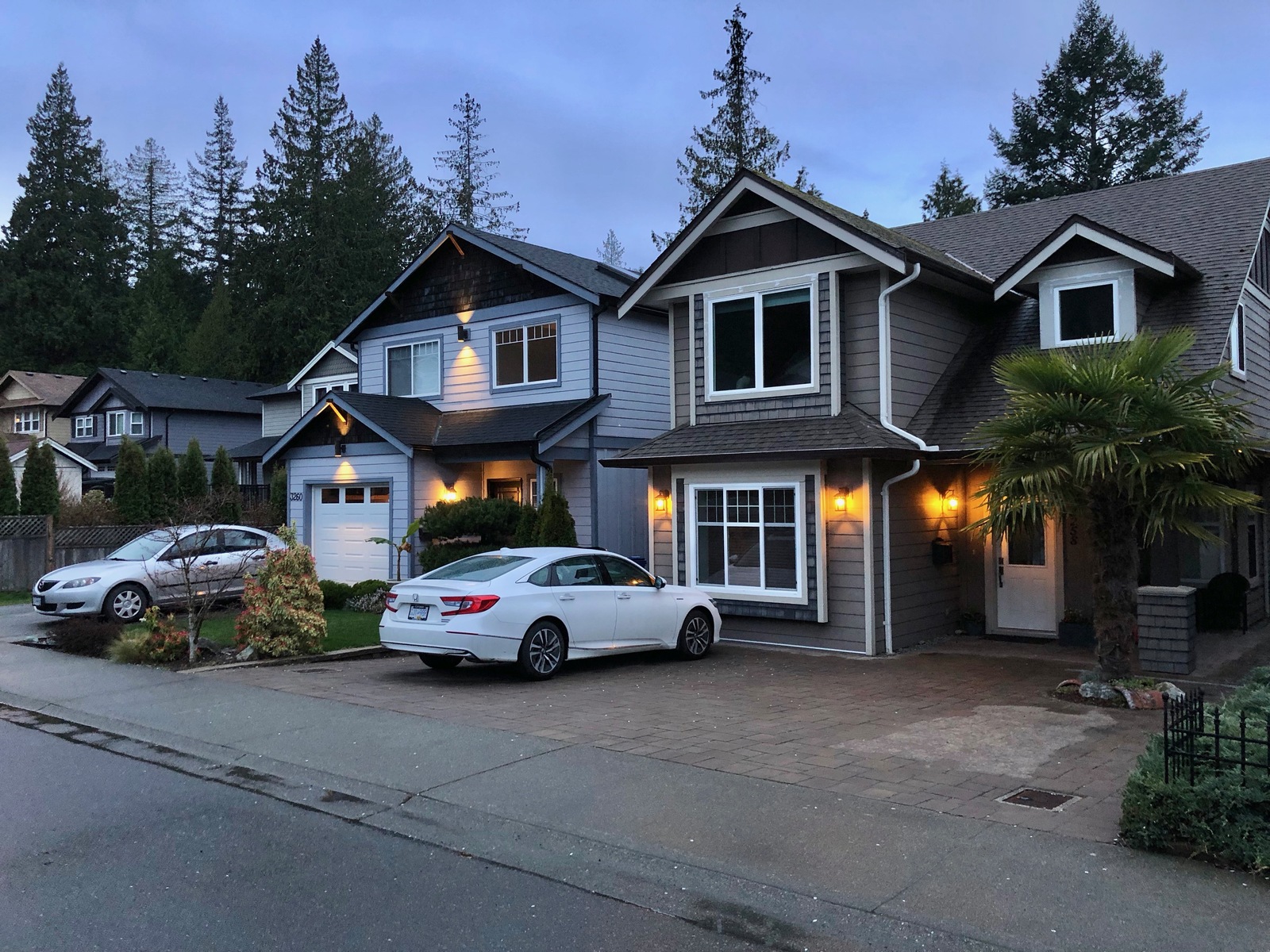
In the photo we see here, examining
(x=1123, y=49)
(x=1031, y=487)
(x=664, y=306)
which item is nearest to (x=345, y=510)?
(x=664, y=306)

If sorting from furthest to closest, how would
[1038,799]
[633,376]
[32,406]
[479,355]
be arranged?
1. [32,406]
2. [479,355]
3. [633,376]
4. [1038,799]

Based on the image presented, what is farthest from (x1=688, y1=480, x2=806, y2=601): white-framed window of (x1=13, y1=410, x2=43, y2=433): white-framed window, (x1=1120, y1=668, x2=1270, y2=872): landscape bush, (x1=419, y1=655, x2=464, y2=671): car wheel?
(x1=13, y1=410, x2=43, y2=433): white-framed window

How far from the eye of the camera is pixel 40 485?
26750mm

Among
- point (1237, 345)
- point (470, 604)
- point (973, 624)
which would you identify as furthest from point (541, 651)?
point (1237, 345)

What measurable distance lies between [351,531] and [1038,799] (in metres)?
16.7

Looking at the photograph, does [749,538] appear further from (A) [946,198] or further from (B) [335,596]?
(A) [946,198]

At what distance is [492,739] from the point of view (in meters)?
8.43

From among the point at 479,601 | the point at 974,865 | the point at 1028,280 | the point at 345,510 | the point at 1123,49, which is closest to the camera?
the point at 974,865

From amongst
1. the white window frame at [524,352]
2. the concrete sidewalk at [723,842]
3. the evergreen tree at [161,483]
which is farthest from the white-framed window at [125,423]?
the concrete sidewalk at [723,842]

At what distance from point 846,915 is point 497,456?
14230 millimetres

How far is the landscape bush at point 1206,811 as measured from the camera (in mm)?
5305

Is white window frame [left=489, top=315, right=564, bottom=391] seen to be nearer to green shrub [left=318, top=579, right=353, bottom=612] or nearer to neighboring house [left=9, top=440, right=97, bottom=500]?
green shrub [left=318, top=579, right=353, bottom=612]

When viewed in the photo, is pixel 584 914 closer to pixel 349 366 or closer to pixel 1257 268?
pixel 1257 268

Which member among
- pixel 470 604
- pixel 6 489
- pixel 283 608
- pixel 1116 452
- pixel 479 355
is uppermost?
pixel 479 355
